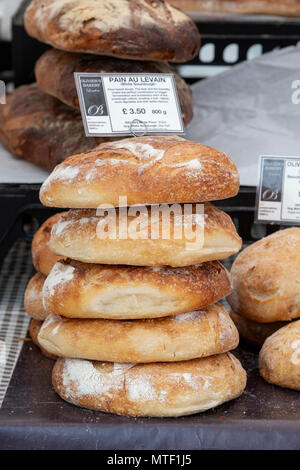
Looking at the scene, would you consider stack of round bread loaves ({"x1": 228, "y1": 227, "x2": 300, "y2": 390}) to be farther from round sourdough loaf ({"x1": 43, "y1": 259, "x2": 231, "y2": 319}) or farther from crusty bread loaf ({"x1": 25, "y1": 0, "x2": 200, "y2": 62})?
crusty bread loaf ({"x1": 25, "y1": 0, "x2": 200, "y2": 62})

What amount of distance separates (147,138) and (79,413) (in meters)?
0.58

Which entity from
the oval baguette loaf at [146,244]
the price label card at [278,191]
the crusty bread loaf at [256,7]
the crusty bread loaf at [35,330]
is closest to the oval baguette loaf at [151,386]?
the oval baguette loaf at [146,244]

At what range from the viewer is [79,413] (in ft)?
4.78

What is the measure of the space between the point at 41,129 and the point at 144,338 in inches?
37.4

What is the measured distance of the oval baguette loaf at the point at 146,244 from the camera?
1.39 m

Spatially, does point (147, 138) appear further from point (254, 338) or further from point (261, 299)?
point (254, 338)

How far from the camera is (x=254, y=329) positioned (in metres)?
1.80

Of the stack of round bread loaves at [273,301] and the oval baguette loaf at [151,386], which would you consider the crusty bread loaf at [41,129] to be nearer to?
the stack of round bread loaves at [273,301]

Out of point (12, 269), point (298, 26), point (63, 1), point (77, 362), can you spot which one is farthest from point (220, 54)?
point (77, 362)

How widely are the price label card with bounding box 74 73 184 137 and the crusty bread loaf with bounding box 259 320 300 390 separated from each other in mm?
520

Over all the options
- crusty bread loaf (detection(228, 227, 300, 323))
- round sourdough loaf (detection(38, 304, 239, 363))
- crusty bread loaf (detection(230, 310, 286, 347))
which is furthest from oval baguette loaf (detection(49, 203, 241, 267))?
crusty bread loaf (detection(230, 310, 286, 347))

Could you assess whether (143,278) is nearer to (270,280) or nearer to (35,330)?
(270,280)

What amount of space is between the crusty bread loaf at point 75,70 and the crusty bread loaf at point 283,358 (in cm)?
76

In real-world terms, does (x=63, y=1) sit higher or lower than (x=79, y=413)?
higher
